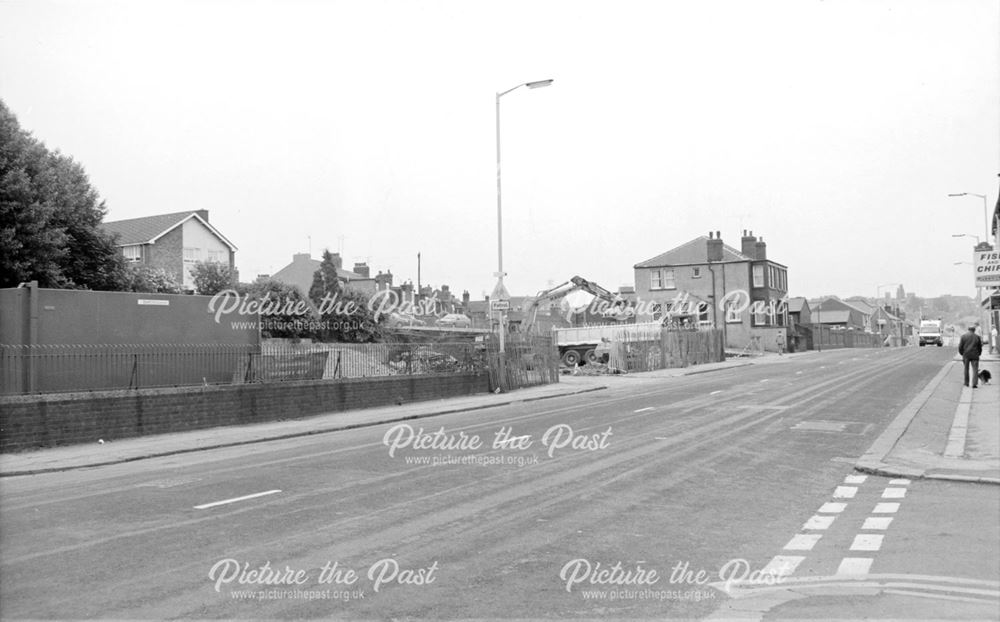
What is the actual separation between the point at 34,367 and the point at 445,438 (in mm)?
8210

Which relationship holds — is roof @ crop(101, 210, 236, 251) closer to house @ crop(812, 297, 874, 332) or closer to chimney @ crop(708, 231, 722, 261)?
chimney @ crop(708, 231, 722, 261)

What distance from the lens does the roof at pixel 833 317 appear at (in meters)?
137

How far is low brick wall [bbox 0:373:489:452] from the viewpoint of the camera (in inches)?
628

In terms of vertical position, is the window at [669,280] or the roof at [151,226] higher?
the roof at [151,226]

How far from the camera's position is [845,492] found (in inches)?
417

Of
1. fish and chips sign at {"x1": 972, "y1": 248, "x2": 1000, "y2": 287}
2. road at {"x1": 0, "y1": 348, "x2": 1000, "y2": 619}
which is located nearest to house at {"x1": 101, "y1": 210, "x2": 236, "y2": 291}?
road at {"x1": 0, "y1": 348, "x2": 1000, "y2": 619}

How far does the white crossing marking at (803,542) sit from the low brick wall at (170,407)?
13.7 metres

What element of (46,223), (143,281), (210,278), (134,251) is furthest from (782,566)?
(134,251)

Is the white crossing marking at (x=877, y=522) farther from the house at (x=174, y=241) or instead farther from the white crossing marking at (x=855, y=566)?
the house at (x=174, y=241)

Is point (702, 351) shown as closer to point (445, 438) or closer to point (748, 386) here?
point (748, 386)

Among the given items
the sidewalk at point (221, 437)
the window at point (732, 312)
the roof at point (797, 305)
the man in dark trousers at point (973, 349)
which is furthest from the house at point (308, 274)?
the man in dark trousers at point (973, 349)

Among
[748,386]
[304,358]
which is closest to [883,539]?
[304,358]

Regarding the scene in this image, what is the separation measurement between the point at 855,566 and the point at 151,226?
177 feet

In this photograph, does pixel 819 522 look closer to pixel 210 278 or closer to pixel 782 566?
pixel 782 566
